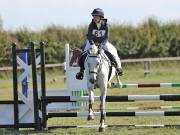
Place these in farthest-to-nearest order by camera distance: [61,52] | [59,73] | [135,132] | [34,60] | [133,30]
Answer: [133,30], [61,52], [59,73], [34,60], [135,132]

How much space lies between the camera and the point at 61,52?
132 feet

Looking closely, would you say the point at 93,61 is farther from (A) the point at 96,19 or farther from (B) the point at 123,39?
(B) the point at 123,39

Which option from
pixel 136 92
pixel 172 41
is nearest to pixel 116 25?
pixel 172 41

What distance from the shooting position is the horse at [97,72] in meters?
11.1

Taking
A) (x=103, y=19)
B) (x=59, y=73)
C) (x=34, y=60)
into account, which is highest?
(x=103, y=19)

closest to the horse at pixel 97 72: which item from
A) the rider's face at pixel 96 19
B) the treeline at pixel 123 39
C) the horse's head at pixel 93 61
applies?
the horse's head at pixel 93 61

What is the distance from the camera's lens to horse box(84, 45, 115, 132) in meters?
11.1

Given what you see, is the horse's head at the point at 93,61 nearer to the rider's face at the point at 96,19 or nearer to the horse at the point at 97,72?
the horse at the point at 97,72

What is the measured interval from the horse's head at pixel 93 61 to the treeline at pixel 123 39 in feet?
95.0

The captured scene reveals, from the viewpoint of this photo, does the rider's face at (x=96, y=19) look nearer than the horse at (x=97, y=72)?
No

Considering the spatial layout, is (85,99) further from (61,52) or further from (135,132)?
(61,52)

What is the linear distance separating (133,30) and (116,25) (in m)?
1.52

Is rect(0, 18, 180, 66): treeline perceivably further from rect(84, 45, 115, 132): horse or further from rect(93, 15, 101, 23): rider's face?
rect(84, 45, 115, 132): horse

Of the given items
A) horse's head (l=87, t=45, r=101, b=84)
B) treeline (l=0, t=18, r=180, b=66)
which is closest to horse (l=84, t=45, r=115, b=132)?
horse's head (l=87, t=45, r=101, b=84)
